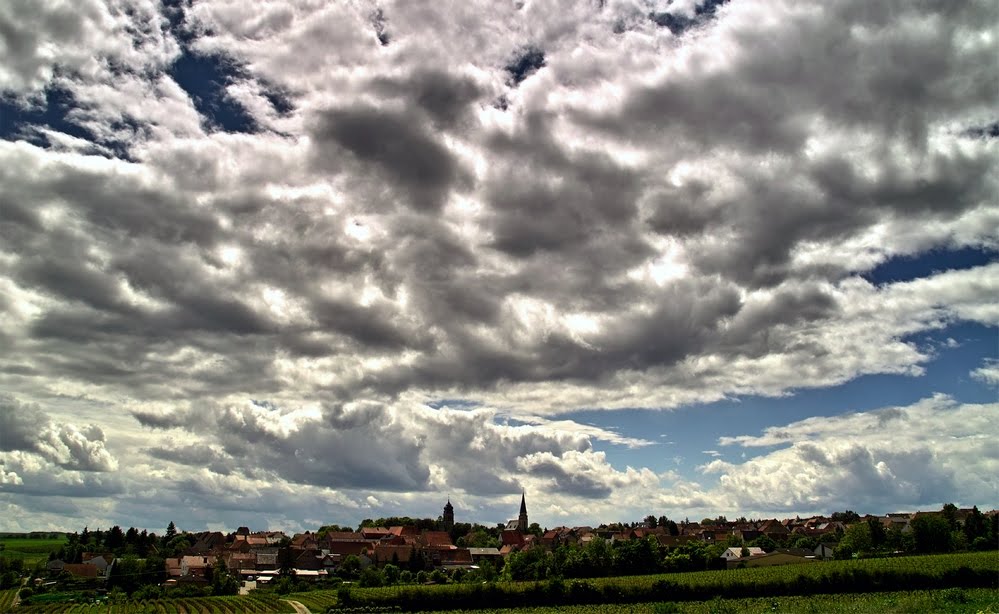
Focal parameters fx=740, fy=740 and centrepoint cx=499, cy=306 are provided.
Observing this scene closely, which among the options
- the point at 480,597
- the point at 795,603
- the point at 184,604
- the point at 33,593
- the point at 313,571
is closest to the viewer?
the point at 795,603

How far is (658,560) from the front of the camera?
353ft

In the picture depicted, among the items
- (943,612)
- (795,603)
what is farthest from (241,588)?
(943,612)

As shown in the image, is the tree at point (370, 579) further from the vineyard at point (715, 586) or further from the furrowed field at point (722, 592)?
the vineyard at point (715, 586)

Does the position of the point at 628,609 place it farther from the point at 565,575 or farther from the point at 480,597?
the point at 565,575

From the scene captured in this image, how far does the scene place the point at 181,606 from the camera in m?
98.5

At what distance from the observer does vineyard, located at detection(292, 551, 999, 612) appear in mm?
78812

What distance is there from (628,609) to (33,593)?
102207 mm

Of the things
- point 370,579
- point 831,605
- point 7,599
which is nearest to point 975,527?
point 831,605

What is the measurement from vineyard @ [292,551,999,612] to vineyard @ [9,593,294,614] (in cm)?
1067

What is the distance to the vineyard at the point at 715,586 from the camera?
78812 millimetres

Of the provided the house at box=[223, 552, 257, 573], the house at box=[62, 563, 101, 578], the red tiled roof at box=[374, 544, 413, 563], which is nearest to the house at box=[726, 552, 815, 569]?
the red tiled roof at box=[374, 544, 413, 563]

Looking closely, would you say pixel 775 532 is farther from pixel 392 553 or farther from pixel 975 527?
pixel 392 553

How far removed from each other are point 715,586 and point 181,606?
226ft

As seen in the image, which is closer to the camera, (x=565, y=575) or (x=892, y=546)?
(x=565, y=575)
